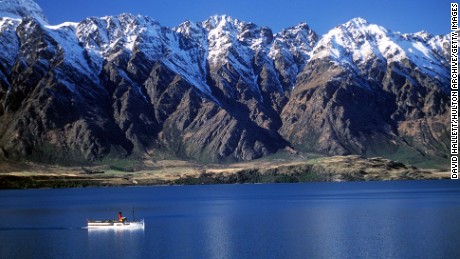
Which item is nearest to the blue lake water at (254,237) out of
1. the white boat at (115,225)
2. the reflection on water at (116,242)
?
the reflection on water at (116,242)

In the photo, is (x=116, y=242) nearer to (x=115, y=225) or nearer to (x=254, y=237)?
(x=254, y=237)

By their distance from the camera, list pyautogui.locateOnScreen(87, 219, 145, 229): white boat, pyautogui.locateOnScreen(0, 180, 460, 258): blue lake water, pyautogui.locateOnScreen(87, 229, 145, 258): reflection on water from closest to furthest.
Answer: pyautogui.locateOnScreen(0, 180, 460, 258): blue lake water → pyautogui.locateOnScreen(87, 229, 145, 258): reflection on water → pyautogui.locateOnScreen(87, 219, 145, 229): white boat

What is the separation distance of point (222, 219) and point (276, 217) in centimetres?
1461

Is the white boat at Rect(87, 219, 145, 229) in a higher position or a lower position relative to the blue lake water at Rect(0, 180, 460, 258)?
higher

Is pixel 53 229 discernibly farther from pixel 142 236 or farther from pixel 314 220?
pixel 314 220

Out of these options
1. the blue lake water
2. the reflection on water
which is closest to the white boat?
the blue lake water

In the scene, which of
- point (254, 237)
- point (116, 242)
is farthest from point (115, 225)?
point (254, 237)

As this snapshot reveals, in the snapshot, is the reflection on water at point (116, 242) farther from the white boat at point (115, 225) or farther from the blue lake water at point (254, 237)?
the white boat at point (115, 225)

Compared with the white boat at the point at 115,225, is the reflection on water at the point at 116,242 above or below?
below

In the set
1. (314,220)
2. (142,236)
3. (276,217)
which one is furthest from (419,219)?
(142,236)

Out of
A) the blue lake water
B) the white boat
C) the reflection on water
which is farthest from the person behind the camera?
the white boat

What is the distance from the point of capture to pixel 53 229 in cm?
17088

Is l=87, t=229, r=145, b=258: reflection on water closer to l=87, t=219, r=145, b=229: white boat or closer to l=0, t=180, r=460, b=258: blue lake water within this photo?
l=0, t=180, r=460, b=258: blue lake water

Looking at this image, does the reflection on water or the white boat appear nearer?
the reflection on water
